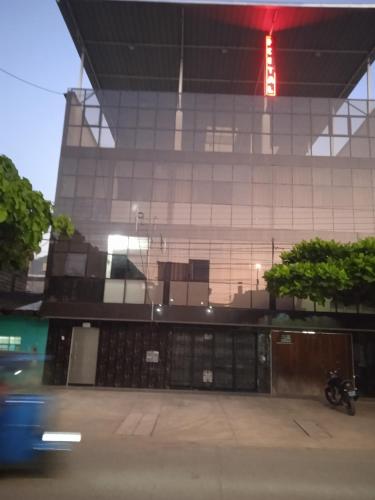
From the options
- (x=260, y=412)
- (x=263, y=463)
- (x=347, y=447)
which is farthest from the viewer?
(x=260, y=412)

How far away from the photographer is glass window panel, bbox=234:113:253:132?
19.9 metres

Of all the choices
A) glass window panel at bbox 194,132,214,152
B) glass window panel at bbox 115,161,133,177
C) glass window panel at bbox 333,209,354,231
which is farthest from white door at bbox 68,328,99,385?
glass window panel at bbox 333,209,354,231

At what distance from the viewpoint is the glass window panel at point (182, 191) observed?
740 inches

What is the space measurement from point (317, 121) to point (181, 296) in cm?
1091

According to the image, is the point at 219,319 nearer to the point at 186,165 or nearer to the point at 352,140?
the point at 186,165

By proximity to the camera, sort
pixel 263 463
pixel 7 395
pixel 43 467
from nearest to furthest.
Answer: pixel 7 395 < pixel 43 467 < pixel 263 463

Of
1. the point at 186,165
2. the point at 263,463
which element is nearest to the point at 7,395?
the point at 263,463

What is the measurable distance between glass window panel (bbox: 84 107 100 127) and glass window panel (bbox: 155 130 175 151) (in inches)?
119

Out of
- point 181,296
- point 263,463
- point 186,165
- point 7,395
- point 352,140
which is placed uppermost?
point 352,140

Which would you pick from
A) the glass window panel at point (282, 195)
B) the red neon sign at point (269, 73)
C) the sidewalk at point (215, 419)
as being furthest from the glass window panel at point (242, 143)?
the sidewalk at point (215, 419)

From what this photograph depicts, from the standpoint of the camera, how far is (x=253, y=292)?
17266 mm

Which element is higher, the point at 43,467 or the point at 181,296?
the point at 181,296

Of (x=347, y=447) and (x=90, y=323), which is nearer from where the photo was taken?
(x=347, y=447)

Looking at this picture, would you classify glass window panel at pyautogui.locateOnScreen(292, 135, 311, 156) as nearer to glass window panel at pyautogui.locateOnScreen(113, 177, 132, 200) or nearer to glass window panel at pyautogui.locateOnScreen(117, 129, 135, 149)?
Result: glass window panel at pyautogui.locateOnScreen(117, 129, 135, 149)
